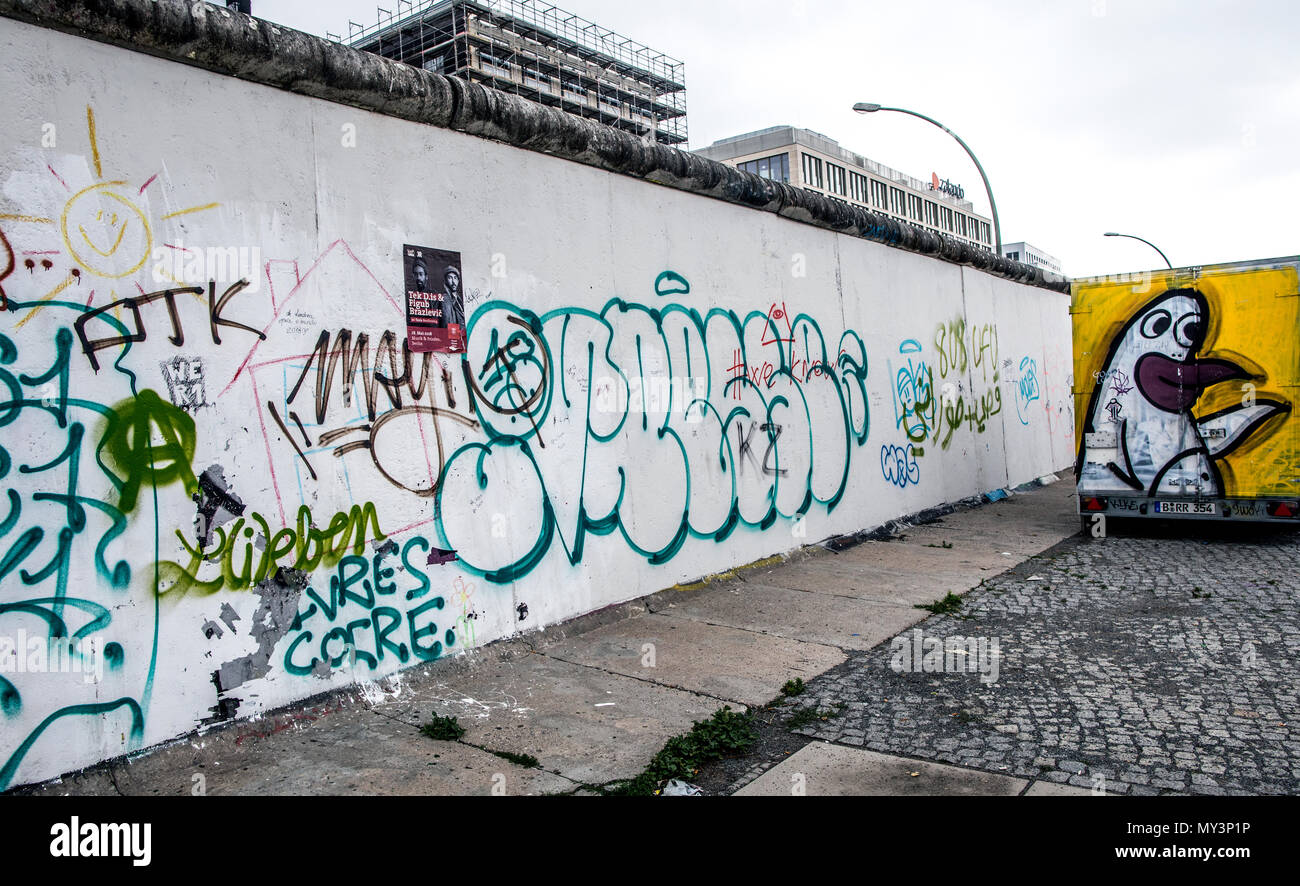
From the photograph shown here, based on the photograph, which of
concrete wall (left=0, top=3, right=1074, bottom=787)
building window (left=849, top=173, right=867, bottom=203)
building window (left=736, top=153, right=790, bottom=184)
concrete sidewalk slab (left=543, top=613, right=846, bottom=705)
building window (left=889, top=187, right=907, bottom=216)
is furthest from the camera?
building window (left=889, top=187, right=907, bottom=216)

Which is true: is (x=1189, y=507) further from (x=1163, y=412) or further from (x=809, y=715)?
(x=809, y=715)

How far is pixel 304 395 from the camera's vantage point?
464 centimetres

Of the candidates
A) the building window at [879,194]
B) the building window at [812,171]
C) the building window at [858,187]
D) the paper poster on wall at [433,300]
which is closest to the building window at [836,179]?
the building window at [858,187]

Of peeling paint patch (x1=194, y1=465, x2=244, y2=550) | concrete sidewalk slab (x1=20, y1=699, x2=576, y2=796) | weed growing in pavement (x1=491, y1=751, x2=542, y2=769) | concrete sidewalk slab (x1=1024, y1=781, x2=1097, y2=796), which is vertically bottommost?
concrete sidewalk slab (x1=1024, y1=781, x2=1097, y2=796)

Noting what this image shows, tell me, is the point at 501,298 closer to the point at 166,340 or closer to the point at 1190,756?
the point at 166,340

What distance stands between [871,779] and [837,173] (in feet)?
339

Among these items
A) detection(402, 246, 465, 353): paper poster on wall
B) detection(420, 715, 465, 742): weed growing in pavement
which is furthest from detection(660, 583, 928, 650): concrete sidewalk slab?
detection(402, 246, 465, 353): paper poster on wall

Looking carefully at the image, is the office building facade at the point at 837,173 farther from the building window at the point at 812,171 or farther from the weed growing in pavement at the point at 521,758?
the weed growing in pavement at the point at 521,758

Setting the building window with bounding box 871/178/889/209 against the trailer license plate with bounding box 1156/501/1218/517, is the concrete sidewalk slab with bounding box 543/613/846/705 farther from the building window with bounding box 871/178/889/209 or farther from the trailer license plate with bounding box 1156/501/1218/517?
the building window with bounding box 871/178/889/209

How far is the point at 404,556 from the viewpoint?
511 centimetres

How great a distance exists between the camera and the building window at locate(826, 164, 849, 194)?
325 ft

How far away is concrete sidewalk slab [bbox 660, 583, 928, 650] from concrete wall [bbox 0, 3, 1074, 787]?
1.36 ft
